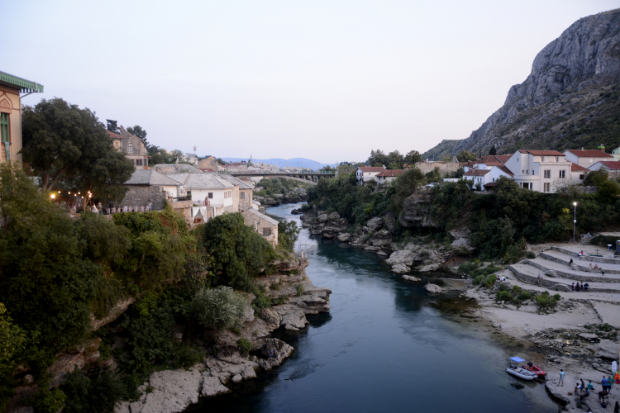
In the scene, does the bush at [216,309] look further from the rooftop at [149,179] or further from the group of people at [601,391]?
the group of people at [601,391]

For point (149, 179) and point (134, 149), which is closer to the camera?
point (149, 179)

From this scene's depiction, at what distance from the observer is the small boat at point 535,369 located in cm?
1939

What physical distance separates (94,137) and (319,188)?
2263 inches

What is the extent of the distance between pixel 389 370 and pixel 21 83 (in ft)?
73.7

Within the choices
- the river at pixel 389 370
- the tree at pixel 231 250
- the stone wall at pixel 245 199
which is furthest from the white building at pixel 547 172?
the tree at pixel 231 250

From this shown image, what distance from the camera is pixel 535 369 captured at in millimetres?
19672

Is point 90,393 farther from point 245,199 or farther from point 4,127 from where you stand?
point 245,199

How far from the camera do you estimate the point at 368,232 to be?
55.5 meters

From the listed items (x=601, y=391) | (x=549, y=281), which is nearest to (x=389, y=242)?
(x=549, y=281)

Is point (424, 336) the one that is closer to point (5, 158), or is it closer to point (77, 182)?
point (77, 182)

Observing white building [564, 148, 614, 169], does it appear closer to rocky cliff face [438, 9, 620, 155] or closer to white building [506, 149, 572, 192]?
white building [506, 149, 572, 192]

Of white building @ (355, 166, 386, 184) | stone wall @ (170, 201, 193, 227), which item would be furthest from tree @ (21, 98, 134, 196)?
white building @ (355, 166, 386, 184)

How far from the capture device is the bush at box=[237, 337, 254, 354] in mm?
21641

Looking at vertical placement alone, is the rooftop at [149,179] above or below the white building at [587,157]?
below
